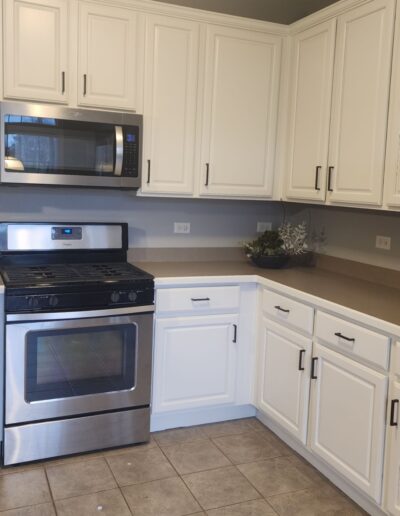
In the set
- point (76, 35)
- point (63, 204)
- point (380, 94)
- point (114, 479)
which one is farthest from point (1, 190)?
point (380, 94)

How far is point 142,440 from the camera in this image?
2.84 metres

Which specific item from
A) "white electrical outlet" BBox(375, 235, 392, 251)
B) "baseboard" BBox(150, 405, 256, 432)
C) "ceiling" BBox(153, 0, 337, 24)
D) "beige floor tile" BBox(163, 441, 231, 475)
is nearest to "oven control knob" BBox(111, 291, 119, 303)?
"baseboard" BBox(150, 405, 256, 432)

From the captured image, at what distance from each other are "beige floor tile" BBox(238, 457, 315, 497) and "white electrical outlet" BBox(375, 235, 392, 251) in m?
1.25

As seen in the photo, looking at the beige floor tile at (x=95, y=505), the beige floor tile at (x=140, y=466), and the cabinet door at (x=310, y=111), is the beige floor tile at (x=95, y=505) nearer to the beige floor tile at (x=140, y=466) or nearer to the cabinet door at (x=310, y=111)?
the beige floor tile at (x=140, y=466)

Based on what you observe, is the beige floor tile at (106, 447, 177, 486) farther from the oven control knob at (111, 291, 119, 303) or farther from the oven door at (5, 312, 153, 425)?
the oven control knob at (111, 291, 119, 303)

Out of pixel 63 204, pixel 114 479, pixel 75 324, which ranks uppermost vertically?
pixel 63 204

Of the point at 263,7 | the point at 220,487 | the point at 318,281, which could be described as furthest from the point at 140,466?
the point at 263,7

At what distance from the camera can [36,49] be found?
2.74 meters

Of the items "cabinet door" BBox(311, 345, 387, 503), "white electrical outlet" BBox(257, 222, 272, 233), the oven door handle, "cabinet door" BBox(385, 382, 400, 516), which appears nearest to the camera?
"cabinet door" BBox(385, 382, 400, 516)

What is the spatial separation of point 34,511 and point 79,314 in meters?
0.87

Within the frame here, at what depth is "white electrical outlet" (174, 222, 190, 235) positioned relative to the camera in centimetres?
347

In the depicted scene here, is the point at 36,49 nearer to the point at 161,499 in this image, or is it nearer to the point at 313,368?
the point at 313,368

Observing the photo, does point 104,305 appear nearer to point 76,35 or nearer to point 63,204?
point 63,204

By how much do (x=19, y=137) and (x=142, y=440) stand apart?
1.69 m
